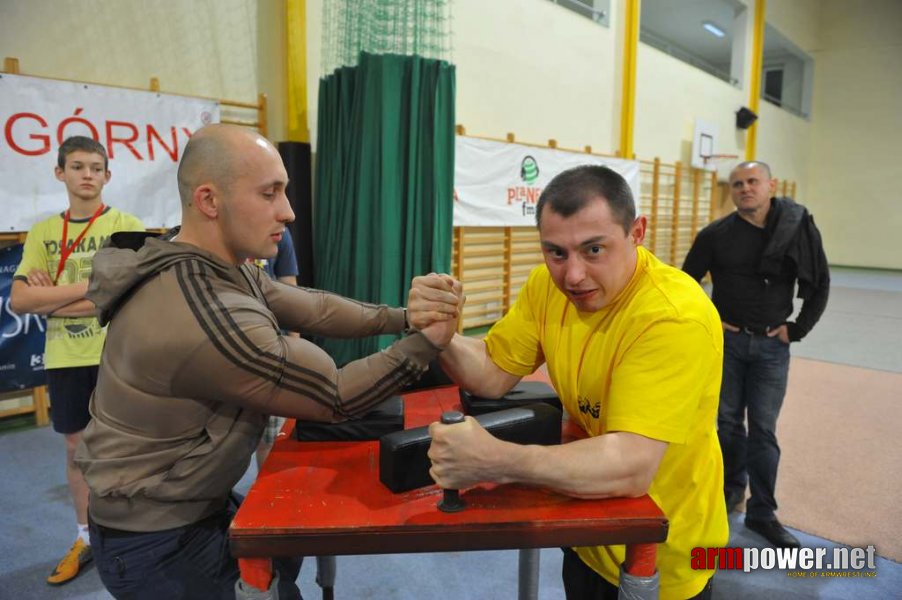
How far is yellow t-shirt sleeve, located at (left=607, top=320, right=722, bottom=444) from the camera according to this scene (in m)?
1.00

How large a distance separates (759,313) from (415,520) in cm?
212

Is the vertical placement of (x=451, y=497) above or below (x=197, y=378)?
below

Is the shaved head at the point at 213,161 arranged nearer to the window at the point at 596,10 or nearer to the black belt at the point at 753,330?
the black belt at the point at 753,330

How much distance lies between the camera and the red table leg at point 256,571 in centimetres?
92

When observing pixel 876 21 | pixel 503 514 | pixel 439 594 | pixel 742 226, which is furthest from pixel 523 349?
pixel 876 21

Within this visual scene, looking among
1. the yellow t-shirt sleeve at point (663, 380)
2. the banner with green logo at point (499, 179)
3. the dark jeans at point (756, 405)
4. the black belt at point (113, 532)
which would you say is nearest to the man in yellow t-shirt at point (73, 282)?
the black belt at point (113, 532)

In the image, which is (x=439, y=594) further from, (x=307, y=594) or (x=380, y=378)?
A: (x=380, y=378)

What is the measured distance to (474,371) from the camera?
1447 mm

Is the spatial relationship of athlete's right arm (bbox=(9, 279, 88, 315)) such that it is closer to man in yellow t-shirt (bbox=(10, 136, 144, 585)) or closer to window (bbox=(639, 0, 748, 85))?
man in yellow t-shirt (bbox=(10, 136, 144, 585))

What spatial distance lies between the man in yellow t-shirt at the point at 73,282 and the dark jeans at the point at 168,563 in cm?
125

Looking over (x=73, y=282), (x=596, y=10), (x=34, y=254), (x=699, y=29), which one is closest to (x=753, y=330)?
(x=73, y=282)

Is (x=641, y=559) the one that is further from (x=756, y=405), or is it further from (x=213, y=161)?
(x=756, y=405)

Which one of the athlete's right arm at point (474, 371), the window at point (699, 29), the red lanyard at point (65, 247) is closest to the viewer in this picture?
the athlete's right arm at point (474, 371)

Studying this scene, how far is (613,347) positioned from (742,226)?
5.89ft
